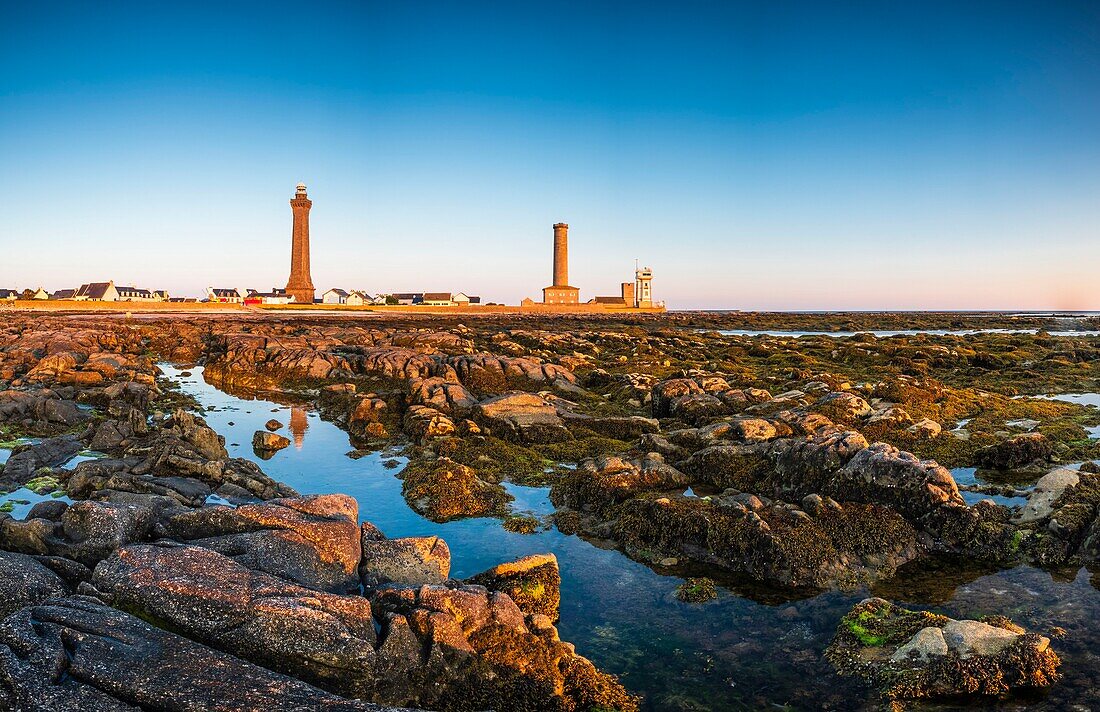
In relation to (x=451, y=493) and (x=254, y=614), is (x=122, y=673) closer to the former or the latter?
(x=254, y=614)

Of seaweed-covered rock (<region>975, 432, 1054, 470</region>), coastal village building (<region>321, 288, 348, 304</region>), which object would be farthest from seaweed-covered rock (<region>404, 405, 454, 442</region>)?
coastal village building (<region>321, 288, 348, 304</region>)

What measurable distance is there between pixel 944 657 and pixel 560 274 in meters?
125

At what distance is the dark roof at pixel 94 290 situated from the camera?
115750mm

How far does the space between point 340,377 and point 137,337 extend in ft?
86.4

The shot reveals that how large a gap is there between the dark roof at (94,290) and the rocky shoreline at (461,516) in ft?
365

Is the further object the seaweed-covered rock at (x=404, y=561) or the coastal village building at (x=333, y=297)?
the coastal village building at (x=333, y=297)

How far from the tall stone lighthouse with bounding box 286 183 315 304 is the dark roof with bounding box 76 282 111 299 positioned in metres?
37.1

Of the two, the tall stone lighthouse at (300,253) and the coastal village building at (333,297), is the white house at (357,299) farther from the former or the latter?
the tall stone lighthouse at (300,253)

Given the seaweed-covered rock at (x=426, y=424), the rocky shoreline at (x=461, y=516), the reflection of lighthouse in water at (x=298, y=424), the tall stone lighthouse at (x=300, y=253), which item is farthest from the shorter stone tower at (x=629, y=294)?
the seaweed-covered rock at (x=426, y=424)

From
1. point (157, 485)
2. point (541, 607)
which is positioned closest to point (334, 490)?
point (157, 485)

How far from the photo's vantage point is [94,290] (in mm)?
116875

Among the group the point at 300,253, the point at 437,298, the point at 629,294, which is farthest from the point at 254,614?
the point at 629,294

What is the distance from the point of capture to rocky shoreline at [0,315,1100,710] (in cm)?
600

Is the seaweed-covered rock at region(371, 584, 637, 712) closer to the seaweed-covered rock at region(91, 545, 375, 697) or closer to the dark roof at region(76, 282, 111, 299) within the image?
the seaweed-covered rock at region(91, 545, 375, 697)
